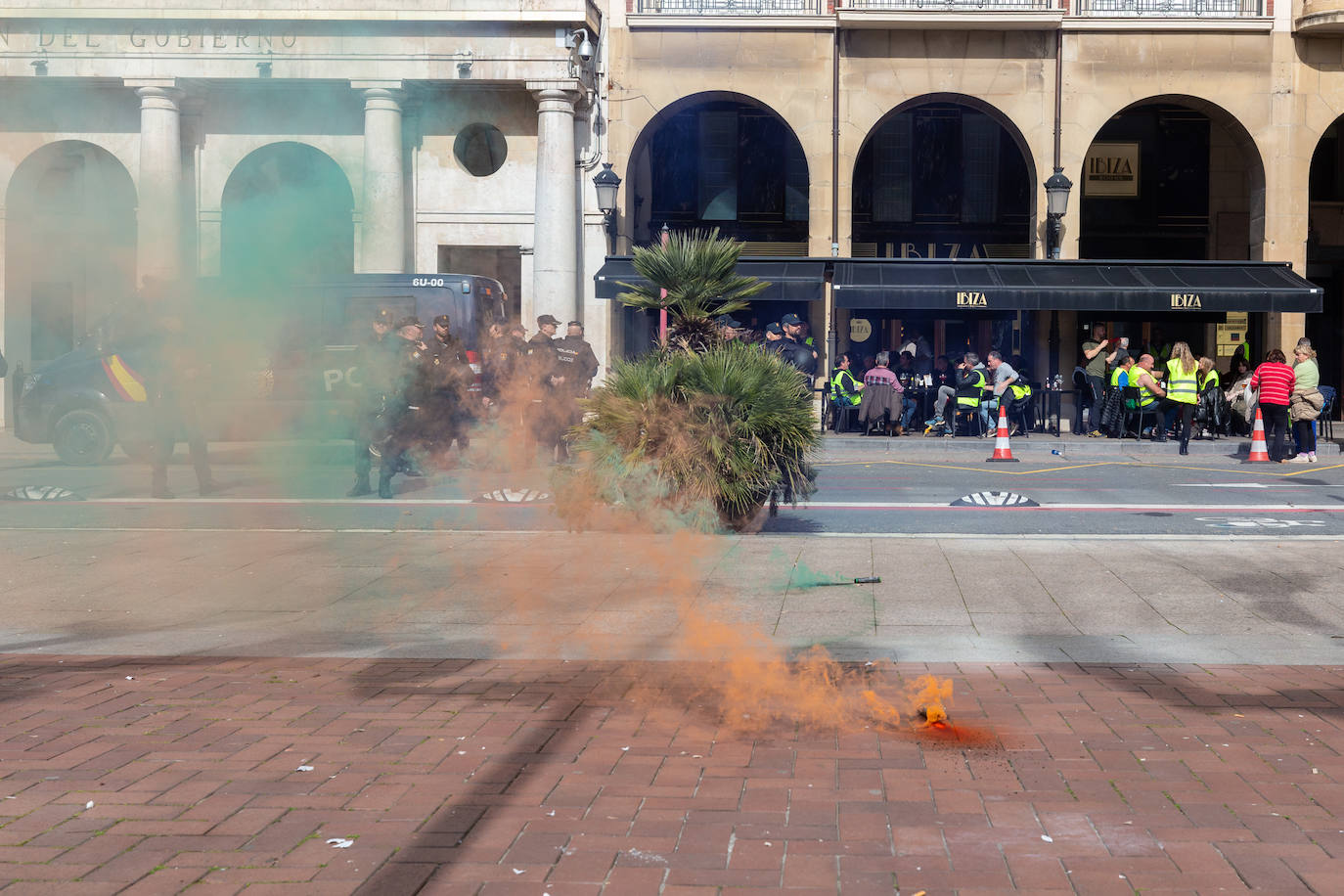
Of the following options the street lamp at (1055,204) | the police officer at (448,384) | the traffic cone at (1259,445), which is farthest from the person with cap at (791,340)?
the police officer at (448,384)

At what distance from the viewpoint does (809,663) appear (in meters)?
5.84

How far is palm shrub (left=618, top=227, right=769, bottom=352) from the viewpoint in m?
8.67

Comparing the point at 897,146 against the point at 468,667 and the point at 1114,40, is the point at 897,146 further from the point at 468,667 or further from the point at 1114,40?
the point at 468,667

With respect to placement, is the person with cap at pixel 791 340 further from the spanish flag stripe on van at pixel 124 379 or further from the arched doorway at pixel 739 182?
the arched doorway at pixel 739 182

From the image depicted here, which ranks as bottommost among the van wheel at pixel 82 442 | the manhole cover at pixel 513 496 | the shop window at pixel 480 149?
the manhole cover at pixel 513 496

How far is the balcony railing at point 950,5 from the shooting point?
81.0 ft

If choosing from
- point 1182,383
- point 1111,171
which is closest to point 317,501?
point 1182,383

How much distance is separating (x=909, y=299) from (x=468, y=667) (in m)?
19.2

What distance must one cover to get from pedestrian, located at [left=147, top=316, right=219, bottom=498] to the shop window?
35.1ft

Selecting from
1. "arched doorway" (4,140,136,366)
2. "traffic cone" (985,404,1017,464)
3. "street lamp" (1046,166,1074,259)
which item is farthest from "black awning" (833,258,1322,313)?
"arched doorway" (4,140,136,366)

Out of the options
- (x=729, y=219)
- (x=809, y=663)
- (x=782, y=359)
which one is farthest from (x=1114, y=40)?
(x=809, y=663)

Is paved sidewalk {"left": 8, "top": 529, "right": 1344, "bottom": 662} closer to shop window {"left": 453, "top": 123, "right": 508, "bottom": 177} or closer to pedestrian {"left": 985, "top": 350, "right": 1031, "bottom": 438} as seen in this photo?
shop window {"left": 453, "top": 123, "right": 508, "bottom": 177}

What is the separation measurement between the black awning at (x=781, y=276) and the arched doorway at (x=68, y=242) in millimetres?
16935

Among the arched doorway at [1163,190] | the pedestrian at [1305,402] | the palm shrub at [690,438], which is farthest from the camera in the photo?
the arched doorway at [1163,190]
